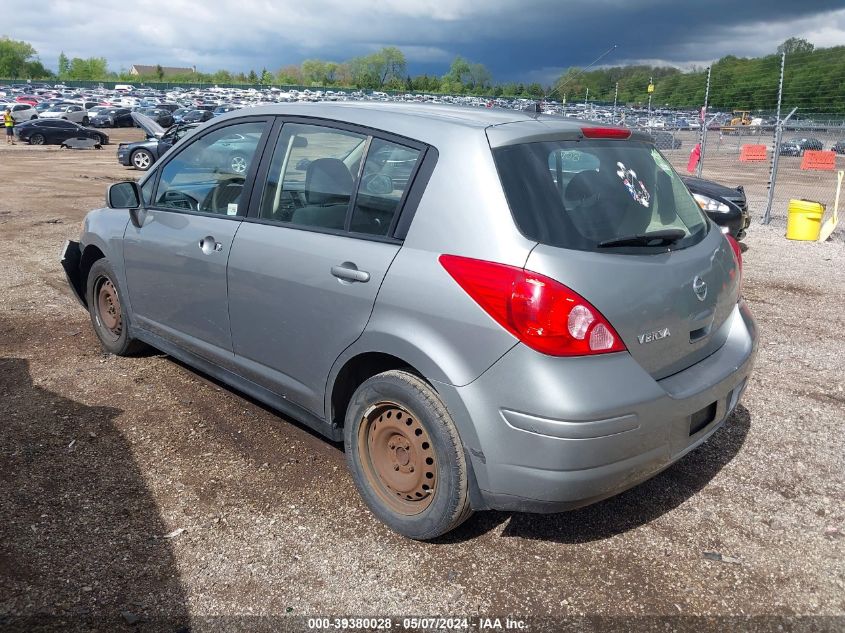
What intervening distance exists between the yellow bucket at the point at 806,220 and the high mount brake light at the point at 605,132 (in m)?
8.79

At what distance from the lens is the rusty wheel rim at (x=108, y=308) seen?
500cm

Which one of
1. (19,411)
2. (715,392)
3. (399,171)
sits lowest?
(19,411)

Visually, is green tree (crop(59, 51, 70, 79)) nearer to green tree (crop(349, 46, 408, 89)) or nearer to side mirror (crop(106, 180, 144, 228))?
green tree (crop(349, 46, 408, 89))

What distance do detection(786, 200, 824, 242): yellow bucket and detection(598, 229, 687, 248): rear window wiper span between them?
9004mm

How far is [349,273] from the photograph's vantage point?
119 inches

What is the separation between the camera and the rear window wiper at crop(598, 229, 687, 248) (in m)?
2.77

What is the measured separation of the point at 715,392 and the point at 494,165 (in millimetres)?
1357

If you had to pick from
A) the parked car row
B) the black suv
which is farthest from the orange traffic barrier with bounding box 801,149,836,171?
the parked car row

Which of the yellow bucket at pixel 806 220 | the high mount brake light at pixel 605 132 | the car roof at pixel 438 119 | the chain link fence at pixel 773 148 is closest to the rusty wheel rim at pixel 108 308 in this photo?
the car roof at pixel 438 119

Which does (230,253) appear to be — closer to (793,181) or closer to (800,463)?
(800,463)

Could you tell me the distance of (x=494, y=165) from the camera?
277cm

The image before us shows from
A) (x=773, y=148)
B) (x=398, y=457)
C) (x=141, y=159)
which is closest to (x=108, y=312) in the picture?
(x=398, y=457)

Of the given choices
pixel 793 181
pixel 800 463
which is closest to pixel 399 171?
pixel 800 463

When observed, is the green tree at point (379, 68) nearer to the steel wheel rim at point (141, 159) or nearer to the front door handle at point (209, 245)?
the steel wheel rim at point (141, 159)
